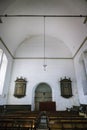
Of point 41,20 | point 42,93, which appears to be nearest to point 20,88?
point 42,93

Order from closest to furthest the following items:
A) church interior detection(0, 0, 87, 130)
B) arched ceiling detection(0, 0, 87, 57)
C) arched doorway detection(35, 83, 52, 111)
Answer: arched ceiling detection(0, 0, 87, 57)
church interior detection(0, 0, 87, 130)
arched doorway detection(35, 83, 52, 111)

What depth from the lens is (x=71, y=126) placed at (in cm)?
248

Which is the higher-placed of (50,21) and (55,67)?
(50,21)

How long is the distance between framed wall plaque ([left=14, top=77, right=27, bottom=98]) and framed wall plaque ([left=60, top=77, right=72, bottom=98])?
10.3 ft

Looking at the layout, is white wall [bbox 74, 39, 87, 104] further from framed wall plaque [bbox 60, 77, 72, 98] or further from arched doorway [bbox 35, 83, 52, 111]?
arched doorway [bbox 35, 83, 52, 111]

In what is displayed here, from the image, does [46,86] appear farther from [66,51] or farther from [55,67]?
[66,51]

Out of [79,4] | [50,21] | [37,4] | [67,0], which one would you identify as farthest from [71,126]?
[50,21]

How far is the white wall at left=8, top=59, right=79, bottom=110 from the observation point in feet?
26.0

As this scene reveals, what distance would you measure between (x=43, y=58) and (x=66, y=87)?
3.33 meters

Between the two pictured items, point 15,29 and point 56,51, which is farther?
point 56,51

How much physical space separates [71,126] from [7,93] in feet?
21.7

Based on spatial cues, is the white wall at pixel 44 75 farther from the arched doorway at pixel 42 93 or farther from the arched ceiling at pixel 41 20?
the arched ceiling at pixel 41 20

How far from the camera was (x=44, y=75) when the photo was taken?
8672 millimetres

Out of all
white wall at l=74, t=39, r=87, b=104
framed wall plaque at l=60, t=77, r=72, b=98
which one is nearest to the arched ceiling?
white wall at l=74, t=39, r=87, b=104
